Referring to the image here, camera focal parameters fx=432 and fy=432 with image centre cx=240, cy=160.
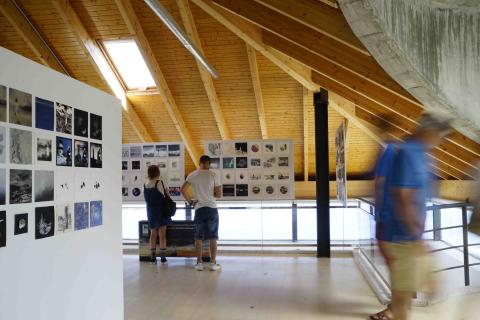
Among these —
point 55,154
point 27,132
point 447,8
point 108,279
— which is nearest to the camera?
point 27,132

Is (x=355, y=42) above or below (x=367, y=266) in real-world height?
above

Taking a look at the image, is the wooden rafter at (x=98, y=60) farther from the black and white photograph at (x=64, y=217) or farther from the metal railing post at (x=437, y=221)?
the metal railing post at (x=437, y=221)

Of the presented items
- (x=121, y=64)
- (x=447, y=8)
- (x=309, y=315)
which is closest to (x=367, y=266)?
(x=309, y=315)

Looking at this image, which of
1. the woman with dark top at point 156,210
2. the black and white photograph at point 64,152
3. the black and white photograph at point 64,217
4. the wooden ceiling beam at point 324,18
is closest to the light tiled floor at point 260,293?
the woman with dark top at point 156,210

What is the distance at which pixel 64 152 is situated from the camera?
317cm

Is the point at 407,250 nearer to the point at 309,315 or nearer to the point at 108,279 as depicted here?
the point at 309,315

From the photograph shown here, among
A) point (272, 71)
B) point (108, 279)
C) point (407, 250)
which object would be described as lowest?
point (108, 279)

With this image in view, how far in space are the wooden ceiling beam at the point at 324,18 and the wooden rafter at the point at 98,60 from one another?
4.55 m

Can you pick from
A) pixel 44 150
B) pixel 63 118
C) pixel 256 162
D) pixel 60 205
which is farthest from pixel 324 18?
pixel 256 162

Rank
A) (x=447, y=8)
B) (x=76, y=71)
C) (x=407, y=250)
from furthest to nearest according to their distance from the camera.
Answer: (x=76, y=71), (x=447, y=8), (x=407, y=250)

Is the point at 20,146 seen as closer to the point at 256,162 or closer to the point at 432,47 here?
the point at 432,47

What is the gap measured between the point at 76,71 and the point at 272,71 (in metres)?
4.12

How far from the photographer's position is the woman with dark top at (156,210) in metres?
6.78

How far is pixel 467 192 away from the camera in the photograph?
8.67 m
